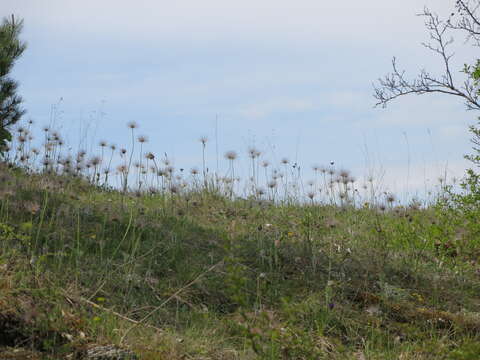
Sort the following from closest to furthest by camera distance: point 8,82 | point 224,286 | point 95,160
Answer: point 224,286 < point 95,160 < point 8,82

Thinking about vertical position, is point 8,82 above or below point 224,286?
above

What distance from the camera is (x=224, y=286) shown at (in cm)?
487

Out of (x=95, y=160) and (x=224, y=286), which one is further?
(x=95, y=160)

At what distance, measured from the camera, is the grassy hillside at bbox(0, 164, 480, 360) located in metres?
3.44

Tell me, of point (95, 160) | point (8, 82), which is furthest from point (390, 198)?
point (8, 82)

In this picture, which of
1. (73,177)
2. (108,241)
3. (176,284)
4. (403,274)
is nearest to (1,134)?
(73,177)

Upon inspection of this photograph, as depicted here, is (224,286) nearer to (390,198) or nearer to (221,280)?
(221,280)

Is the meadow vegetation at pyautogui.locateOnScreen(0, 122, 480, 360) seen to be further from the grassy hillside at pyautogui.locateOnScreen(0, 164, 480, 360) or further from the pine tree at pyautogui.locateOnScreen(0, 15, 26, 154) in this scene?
the pine tree at pyautogui.locateOnScreen(0, 15, 26, 154)

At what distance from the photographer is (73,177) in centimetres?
859

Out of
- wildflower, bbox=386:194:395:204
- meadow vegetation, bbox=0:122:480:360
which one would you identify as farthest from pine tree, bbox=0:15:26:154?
wildflower, bbox=386:194:395:204

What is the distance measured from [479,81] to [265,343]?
5210mm

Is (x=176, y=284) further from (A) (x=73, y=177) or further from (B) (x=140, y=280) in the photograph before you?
(A) (x=73, y=177)

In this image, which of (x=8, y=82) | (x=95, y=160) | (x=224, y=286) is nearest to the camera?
(x=224, y=286)

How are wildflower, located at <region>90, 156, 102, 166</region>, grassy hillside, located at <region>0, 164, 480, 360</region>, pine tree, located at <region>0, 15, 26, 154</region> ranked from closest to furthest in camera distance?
1. grassy hillside, located at <region>0, 164, 480, 360</region>
2. wildflower, located at <region>90, 156, 102, 166</region>
3. pine tree, located at <region>0, 15, 26, 154</region>
